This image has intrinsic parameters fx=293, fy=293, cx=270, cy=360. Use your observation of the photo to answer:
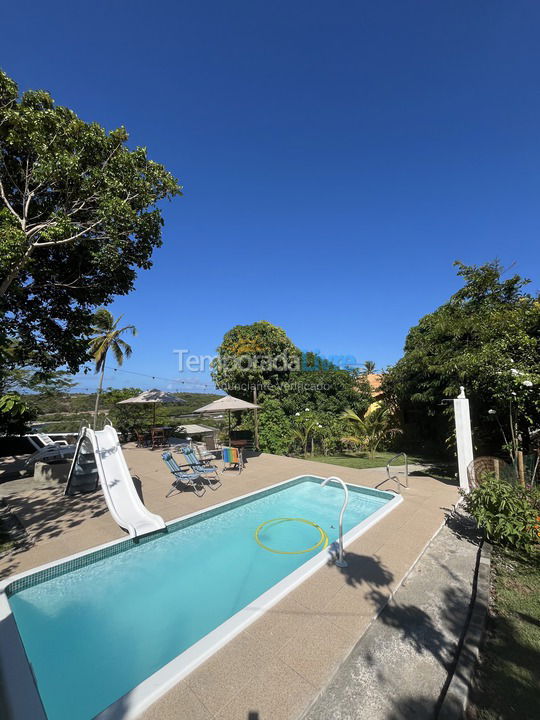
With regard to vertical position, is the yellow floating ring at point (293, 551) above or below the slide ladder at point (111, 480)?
below

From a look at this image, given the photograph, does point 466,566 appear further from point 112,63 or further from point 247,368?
point 112,63

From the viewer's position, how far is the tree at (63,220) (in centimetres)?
728

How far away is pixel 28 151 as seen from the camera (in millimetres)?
7770

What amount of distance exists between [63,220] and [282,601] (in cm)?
927

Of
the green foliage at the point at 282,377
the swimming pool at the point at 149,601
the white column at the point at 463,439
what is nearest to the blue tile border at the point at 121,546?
the swimming pool at the point at 149,601

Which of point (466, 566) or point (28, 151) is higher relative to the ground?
point (28, 151)

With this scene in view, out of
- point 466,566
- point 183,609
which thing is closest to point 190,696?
point 183,609

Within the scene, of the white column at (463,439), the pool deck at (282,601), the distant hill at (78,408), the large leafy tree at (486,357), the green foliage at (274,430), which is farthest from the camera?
the distant hill at (78,408)

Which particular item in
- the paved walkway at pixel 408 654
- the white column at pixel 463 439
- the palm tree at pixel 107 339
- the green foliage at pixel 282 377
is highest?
the palm tree at pixel 107 339

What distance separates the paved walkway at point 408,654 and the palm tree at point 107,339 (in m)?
17.4

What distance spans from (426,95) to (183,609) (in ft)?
54.1

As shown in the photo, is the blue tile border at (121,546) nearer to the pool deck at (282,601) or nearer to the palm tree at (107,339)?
the pool deck at (282,601)

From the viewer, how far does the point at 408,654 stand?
2811 mm

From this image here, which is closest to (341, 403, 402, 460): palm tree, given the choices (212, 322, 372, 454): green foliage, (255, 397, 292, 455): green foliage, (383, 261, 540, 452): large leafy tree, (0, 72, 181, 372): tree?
(212, 322, 372, 454): green foliage
